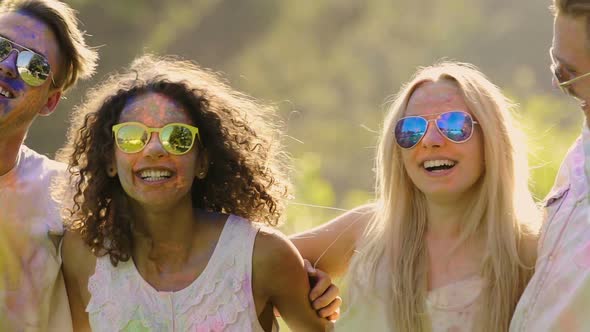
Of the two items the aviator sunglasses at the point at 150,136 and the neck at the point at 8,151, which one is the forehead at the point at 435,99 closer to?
the aviator sunglasses at the point at 150,136

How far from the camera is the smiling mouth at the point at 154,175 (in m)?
3.77

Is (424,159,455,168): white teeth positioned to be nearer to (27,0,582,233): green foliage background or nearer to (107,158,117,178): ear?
(107,158,117,178): ear

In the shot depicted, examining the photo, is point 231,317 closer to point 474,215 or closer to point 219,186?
point 219,186

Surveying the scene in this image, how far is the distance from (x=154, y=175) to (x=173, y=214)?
217 mm

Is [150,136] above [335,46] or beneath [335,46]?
beneath

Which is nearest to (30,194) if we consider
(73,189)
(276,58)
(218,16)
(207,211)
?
(73,189)

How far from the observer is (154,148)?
3738 millimetres

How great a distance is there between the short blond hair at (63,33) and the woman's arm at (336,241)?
4.04 feet

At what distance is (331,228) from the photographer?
3992 mm

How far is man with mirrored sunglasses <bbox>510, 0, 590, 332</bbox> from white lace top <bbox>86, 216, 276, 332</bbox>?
1.02 meters

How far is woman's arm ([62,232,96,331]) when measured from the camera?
3.96 m

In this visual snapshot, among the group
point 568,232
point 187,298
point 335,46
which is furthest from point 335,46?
point 568,232

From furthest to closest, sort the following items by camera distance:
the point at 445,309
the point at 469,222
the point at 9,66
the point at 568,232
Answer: the point at 9,66
the point at 469,222
the point at 445,309
the point at 568,232

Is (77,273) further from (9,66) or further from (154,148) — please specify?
(9,66)
